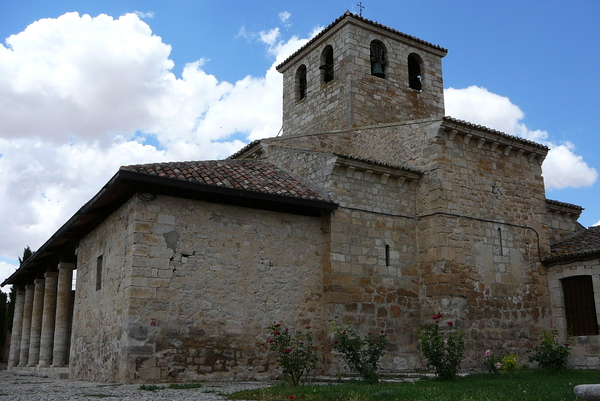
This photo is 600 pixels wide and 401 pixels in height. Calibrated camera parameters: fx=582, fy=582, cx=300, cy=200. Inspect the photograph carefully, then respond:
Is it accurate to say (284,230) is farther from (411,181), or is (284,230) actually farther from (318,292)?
(411,181)

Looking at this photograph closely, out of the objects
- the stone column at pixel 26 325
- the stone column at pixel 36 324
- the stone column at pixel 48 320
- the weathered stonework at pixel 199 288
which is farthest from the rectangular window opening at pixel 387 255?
the stone column at pixel 26 325

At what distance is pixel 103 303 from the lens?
39.3 ft

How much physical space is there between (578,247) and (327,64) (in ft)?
28.8

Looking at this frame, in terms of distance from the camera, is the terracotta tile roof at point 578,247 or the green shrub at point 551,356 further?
the terracotta tile roof at point 578,247

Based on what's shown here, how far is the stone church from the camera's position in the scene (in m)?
10.6

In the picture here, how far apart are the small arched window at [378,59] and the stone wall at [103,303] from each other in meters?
8.80

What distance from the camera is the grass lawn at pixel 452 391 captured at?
687 cm

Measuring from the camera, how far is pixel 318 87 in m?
17.5

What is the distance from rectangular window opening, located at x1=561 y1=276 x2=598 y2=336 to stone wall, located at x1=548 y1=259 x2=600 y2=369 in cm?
12

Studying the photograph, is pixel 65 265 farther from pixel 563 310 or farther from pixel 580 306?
pixel 580 306

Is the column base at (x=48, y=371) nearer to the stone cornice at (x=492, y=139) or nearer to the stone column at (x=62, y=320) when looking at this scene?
the stone column at (x=62, y=320)

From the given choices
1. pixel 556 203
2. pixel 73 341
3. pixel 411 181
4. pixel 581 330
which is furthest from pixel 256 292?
pixel 556 203

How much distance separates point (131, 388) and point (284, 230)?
4425mm

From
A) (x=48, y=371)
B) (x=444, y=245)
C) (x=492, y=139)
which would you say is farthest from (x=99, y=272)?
(x=492, y=139)
